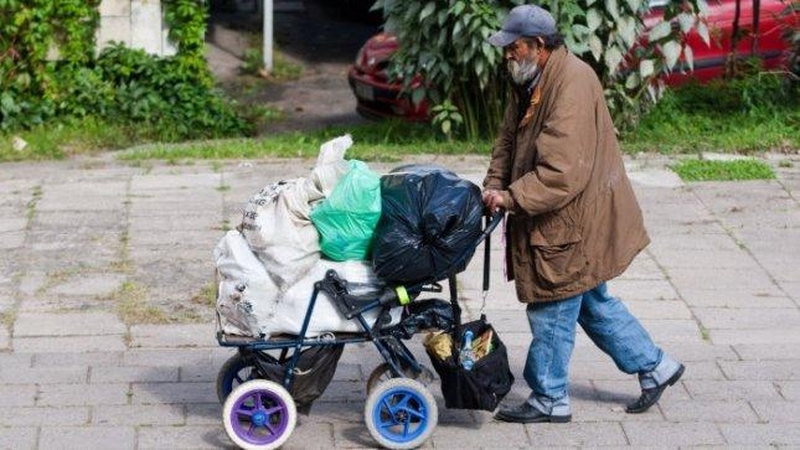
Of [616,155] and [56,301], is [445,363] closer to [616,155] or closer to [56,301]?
[616,155]

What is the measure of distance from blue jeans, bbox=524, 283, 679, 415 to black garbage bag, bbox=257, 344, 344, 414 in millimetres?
815

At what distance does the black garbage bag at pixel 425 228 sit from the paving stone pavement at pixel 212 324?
2.57ft

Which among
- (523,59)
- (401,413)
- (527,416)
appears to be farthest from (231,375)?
(523,59)

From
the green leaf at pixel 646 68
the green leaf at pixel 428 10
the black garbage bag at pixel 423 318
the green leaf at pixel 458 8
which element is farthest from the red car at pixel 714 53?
the black garbage bag at pixel 423 318

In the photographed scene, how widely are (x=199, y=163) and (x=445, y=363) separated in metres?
4.87

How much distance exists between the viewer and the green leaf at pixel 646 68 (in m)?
10.7

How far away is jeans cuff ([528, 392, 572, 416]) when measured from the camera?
20.1ft

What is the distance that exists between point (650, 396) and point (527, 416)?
0.55 m

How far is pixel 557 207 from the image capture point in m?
5.74

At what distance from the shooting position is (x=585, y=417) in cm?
625

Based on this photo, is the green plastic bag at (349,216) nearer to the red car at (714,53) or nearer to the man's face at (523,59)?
the man's face at (523,59)

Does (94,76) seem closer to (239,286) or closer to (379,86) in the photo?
(379,86)

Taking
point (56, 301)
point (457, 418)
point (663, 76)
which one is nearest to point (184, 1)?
point (663, 76)

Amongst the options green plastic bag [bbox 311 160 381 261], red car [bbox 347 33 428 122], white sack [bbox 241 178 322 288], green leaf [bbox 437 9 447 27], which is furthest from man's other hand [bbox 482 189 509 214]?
red car [bbox 347 33 428 122]
